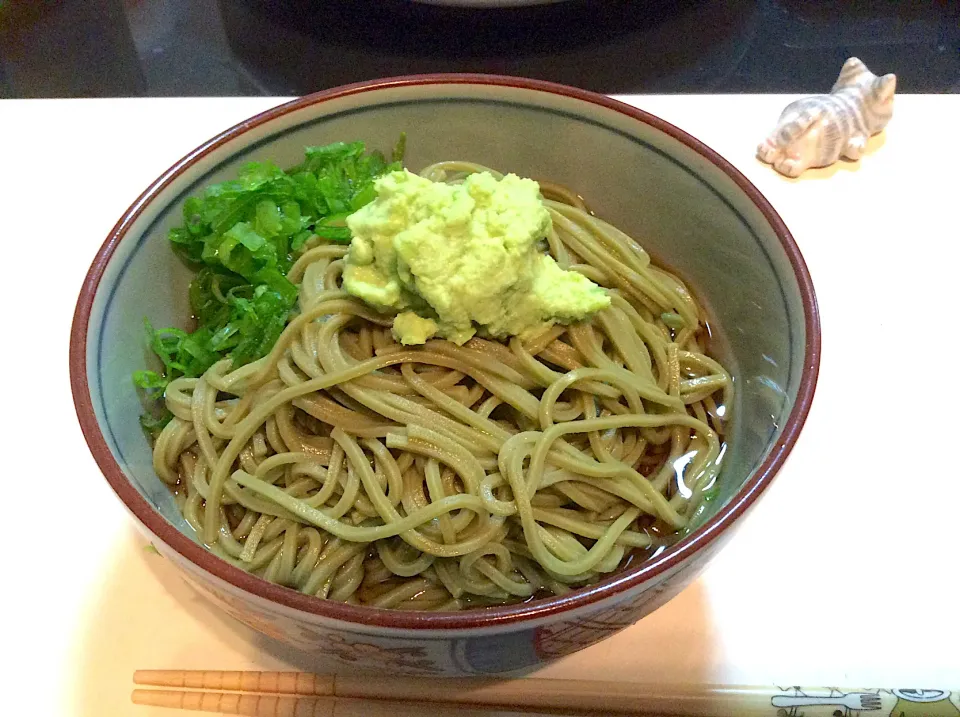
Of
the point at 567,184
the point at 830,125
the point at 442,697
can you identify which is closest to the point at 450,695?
the point at 442,697

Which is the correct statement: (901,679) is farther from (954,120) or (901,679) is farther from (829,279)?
(954,120)

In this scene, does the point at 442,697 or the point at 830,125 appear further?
the point at 830,125

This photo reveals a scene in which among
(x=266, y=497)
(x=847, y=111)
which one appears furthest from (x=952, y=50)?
(x=266, y=497)

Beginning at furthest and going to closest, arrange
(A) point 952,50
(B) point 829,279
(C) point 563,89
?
(A) point 952,50 < (B) point 829,279 < (C) point 563,89

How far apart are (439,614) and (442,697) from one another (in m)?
0.34

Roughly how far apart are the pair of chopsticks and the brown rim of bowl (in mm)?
315

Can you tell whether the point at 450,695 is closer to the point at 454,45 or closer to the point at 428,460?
the point at 428,460

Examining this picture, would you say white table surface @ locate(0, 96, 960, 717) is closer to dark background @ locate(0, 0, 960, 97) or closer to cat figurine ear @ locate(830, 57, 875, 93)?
cat figurine ear @ locate(830, 57, 875, 93)

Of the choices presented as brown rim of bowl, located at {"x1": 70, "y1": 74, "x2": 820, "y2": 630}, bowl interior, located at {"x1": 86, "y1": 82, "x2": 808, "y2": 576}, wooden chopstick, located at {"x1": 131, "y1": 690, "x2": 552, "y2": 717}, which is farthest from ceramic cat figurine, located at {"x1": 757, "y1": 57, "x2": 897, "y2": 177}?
wooden chopstick, located at {"x1": 131, "y1": 690, "x2": 552, "y2": 717}

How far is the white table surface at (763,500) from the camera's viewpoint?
118cm

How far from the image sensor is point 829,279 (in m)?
1.69

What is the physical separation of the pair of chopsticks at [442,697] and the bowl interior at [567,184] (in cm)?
25

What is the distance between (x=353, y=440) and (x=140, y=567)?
0.45 m

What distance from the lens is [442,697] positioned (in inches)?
43.9
